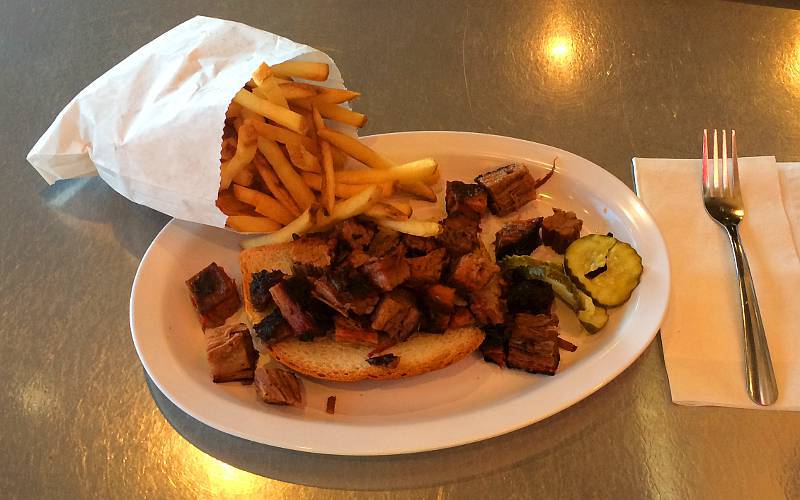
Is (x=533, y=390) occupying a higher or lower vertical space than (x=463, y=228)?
lower

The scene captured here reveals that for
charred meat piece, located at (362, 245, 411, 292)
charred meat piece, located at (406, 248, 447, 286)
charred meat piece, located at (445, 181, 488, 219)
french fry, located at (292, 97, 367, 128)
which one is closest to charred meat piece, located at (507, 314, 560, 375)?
charred meat piece, located at (406, 248, 447, 286)

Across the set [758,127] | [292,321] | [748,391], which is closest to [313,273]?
[292,321]

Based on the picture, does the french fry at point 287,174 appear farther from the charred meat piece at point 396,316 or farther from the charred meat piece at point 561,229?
the charred meat piece at point 561,229

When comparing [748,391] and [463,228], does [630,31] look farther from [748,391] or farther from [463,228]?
[748,391]

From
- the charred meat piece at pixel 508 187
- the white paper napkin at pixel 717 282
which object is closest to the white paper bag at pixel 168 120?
the charred meat piece at pixel 508 187

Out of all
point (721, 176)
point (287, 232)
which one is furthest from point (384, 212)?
point (721, 176)

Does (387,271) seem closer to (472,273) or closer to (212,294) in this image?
(472,273)
